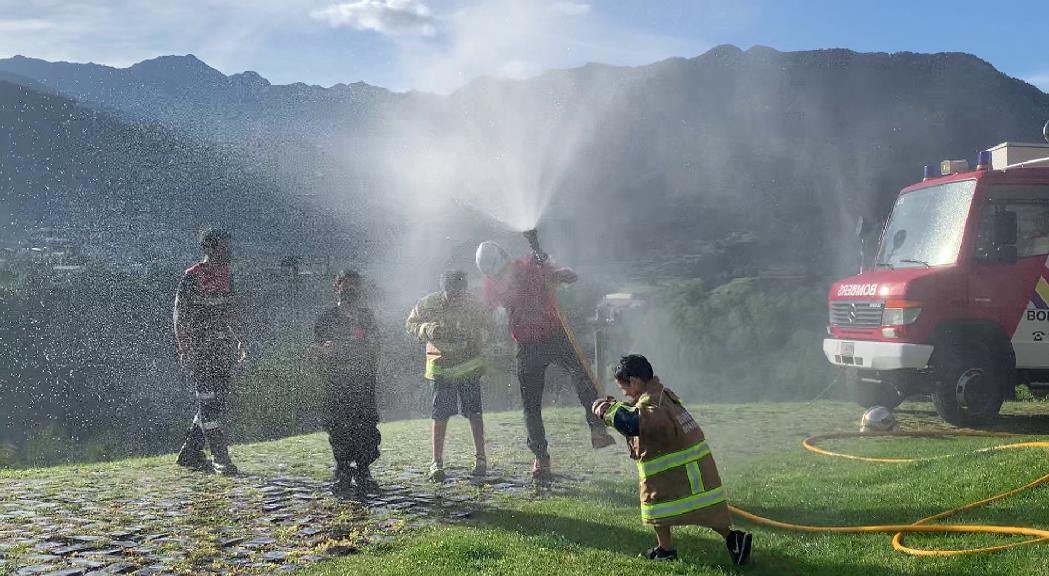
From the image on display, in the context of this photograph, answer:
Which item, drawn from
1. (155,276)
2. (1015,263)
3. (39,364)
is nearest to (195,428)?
(1015,263)

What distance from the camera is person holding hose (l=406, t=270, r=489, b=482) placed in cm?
853

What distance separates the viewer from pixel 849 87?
139 meters

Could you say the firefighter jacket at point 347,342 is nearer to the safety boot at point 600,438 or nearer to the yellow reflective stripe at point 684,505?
the safety boot at point 600,438

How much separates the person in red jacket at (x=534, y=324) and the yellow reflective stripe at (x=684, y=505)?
307 centimetres

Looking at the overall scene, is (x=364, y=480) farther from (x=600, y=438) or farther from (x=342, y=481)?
(x=600, y=438)

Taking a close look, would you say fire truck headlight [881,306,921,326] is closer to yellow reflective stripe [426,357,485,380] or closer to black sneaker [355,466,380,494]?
yellow reflective stripe [426,357,485,380]

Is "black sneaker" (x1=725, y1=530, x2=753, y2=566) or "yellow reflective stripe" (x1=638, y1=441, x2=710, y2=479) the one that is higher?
"yellow reflective stripe" (x1=638, y1=441, x2=710, y2=479)

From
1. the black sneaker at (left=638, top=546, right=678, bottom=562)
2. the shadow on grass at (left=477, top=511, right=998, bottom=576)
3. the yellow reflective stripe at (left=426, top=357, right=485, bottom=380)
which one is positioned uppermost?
the yellow reflective stripe at (left=426, top=357, right=485, bottom=380)

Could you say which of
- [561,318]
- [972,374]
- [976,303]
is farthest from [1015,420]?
[561,318]

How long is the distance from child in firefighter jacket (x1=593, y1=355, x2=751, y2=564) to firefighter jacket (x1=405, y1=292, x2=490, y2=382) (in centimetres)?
364

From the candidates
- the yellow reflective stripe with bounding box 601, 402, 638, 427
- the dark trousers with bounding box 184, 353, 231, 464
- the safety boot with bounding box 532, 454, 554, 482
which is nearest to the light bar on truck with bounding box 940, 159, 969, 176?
the safety boot with bounding box 532, 454, 554, 482

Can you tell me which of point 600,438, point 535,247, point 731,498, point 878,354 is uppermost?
point 535,247

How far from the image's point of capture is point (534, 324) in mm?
8047

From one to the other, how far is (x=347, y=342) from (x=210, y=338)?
1.90m
